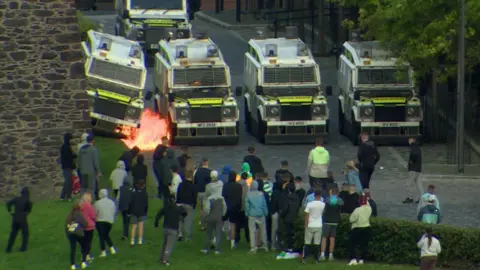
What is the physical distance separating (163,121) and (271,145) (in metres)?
3.48

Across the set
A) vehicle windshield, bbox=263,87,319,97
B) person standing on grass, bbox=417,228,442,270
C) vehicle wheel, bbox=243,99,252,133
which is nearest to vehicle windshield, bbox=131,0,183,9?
vehicle wheel, bbox=243,99,252,133

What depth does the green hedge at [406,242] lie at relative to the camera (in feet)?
113

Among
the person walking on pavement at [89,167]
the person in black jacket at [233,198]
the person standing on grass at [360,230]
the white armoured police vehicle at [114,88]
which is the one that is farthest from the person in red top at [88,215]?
the white armoured police vehicle at [114,88]

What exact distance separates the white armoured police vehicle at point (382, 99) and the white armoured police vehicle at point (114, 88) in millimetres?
5940

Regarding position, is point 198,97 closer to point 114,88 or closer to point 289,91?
point 114,88

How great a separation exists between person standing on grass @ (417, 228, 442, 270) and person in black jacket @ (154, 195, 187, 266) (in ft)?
16.1

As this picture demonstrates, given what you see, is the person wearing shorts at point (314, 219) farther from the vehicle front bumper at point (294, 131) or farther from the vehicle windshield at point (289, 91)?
the vehicle windshield at point (289, 91)

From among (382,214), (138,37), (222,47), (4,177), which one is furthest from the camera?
(222,47)

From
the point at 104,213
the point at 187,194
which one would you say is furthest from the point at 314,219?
the point at 104,213

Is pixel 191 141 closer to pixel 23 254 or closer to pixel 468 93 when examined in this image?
pixel 468 93

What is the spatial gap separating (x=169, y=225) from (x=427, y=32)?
1497cm

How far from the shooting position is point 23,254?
3616 cm

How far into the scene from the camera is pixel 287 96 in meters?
49.6

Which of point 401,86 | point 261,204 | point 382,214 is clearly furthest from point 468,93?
point 261,204
